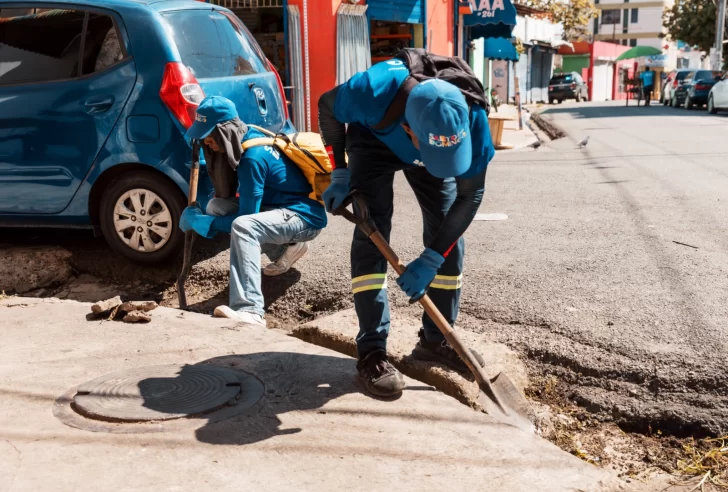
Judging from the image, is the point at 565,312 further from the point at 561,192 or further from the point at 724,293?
the point at 561,192

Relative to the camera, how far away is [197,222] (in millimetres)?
4805

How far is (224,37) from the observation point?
5.91m

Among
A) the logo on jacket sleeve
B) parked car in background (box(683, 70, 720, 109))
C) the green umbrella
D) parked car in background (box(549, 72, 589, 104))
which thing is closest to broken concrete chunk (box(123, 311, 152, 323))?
the logo on jacket sleeve

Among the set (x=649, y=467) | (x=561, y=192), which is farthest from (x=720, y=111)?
(x=649, y=467)

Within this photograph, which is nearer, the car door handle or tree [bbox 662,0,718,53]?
the car door handle

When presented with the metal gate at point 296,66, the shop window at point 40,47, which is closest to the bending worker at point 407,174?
the shop window at point 40,47

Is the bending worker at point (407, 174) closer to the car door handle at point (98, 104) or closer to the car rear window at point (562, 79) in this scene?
the car door handle at point (98, 104)

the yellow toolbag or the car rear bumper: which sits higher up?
the yellow toolbag

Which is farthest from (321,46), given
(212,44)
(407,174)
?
(407,174)

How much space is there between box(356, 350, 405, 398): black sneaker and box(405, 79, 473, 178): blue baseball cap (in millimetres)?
951

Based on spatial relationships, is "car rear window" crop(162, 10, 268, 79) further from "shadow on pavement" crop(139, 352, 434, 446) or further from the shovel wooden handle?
the shovel wooden handle

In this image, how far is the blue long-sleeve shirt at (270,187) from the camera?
464 centimetres

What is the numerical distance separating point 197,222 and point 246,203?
0.36m

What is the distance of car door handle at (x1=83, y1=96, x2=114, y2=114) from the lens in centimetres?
533
